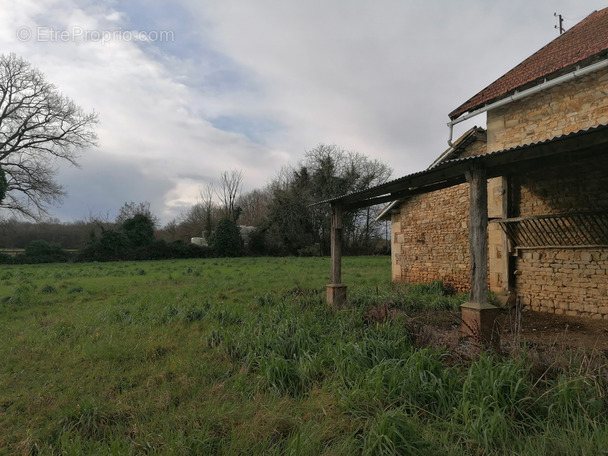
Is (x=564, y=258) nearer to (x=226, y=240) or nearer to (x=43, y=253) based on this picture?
(x=226, y=240)

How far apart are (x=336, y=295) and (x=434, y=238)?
188 inches

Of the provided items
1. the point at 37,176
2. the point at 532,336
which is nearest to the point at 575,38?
the point at 532,336

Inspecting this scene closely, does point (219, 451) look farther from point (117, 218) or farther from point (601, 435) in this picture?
point (117, 218)

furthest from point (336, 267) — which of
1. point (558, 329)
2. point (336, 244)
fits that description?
point (558, 329)

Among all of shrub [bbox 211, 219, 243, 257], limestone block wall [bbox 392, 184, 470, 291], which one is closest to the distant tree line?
shrub [bbox 211, 219, 243, 257]

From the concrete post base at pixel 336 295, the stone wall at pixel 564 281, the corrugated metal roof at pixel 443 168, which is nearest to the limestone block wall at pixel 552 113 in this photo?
the stone wall at pixel 564 281

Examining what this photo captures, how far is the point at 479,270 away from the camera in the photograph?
4910 millimetres

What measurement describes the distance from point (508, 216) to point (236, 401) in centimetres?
724

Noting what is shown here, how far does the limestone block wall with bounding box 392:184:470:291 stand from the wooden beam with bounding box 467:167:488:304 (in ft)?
16.7

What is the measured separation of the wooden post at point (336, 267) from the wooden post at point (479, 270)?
306 cm

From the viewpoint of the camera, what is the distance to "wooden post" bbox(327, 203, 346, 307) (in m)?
7.64

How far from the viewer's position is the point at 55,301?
9.15 m

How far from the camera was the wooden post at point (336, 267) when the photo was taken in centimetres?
764

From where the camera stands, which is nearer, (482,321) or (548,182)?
(482,321)
